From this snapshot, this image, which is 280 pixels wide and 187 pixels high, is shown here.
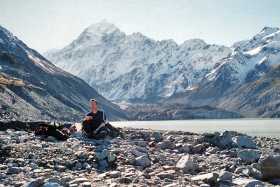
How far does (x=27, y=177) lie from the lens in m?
17.9

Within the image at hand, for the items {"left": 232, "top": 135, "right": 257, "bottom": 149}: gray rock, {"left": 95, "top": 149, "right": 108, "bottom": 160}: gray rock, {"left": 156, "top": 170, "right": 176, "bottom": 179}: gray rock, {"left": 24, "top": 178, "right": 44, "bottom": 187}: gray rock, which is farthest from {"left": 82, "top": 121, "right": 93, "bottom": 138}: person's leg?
{"left": 24, "top": 178, "right": 44, "bottom": 187}: gray rock

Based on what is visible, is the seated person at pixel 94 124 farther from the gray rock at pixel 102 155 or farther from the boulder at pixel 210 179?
the boulder at pixel 210 179

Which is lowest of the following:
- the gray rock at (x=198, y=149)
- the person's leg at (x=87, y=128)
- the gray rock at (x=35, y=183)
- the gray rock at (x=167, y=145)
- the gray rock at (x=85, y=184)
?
the gray rock at (x=85, y=184)

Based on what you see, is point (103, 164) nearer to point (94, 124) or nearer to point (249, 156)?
point (249, 156)

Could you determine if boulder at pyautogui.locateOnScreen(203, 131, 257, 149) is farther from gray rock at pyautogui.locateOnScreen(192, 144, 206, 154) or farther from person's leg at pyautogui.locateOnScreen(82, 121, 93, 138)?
person's leg at pyautogui.locateOnScreen(82, 121, 93, 138)

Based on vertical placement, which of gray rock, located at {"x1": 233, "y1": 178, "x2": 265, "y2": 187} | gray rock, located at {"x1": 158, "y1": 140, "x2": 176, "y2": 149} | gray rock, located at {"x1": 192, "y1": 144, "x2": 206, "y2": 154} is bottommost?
gray rock, located at {"x1": 233, "y1": 178, "x2": 265, "y2": 187}

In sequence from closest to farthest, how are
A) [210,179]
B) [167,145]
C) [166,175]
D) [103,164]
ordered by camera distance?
[210,179]
[166,175]
[103,164]
[167,145]

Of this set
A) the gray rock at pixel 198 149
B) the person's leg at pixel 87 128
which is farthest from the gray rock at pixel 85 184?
the gray rock at pixel 198 149

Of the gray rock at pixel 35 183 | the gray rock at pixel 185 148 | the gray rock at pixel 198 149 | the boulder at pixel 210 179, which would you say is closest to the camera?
the gray rock at pixel 35 183

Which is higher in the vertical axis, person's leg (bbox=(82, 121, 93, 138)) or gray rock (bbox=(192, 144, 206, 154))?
person's leg (bbox=(82, 121, 93, 138))

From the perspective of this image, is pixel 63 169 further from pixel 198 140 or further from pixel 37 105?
pixel 37 105

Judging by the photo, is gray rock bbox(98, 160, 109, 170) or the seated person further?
the seated person

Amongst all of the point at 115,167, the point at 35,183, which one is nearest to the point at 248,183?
the point at 115,167

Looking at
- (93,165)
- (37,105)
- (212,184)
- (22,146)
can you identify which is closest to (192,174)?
(212,184)
